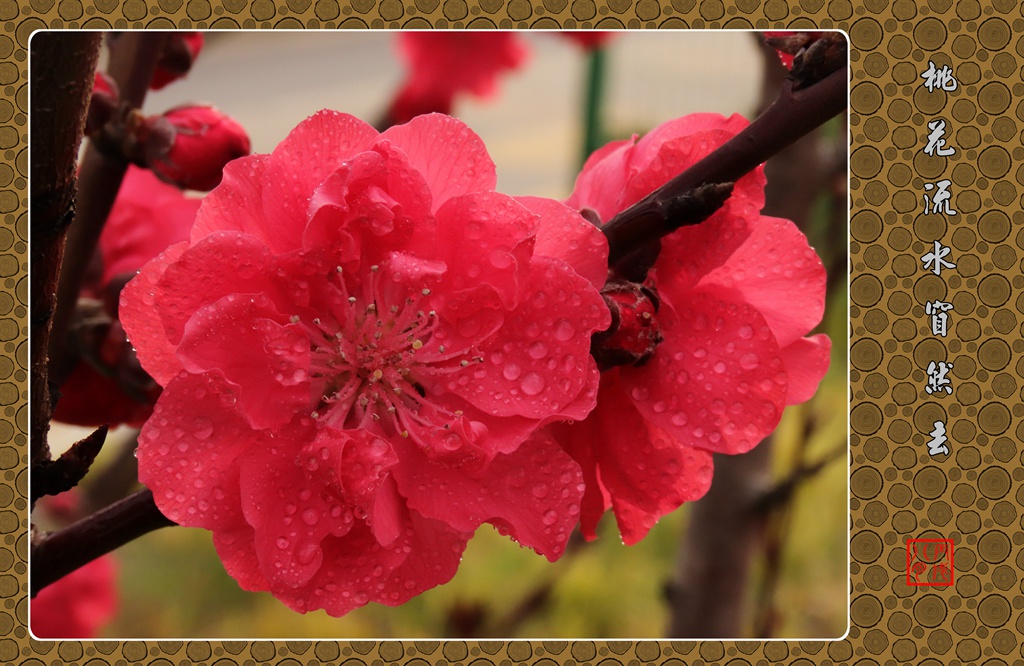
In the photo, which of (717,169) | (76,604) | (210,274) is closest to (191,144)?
(210,274)

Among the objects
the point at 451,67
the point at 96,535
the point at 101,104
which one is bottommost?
the point at 96,535

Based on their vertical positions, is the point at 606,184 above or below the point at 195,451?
above

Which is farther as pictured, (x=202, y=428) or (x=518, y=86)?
(x=518, y=86)

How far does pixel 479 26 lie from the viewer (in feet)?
1.63

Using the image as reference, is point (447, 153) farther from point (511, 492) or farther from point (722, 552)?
point (722, 552)

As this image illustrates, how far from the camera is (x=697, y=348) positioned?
1.20 ft

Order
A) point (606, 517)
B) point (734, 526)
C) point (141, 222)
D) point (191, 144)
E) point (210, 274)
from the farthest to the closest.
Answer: point (606, 517), point (734, 526), point (141, 222), point (191, 144), point (210, 274)

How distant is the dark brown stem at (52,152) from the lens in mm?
326

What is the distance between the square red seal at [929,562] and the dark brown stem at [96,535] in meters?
0.40

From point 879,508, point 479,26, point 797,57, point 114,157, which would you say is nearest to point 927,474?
point 879,508

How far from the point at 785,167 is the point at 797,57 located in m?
0.35

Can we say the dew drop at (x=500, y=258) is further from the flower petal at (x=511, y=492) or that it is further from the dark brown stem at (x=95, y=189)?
the dark brown stem at (x=95, y=189)

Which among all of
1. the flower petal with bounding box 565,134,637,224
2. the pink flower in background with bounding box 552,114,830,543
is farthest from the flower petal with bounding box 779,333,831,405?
the flower petal with bounding box 565,134,637,224

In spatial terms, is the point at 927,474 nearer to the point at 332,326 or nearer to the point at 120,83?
the point at 332,326
